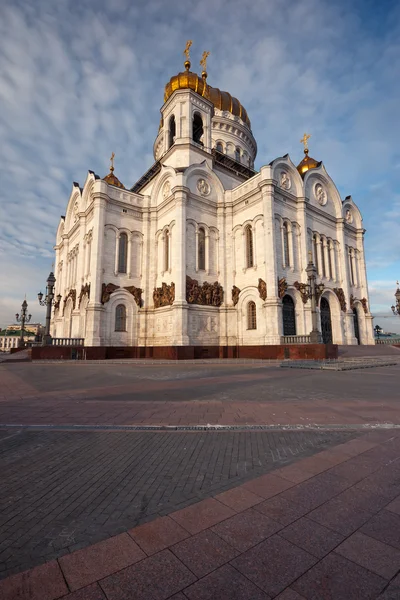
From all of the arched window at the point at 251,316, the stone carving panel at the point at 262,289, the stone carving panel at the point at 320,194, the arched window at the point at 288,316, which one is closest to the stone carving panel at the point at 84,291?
the arched window at the point at 251,316

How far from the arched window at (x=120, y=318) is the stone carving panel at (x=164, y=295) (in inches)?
109

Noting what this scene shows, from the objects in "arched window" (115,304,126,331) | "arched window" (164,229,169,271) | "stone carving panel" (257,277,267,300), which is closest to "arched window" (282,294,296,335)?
"stone carving panel" (257,277,267,300)

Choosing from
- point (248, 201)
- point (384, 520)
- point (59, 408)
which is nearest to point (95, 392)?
point (59, 408)

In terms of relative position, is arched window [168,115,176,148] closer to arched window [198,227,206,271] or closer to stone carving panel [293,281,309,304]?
arched window [198,227,206,271]

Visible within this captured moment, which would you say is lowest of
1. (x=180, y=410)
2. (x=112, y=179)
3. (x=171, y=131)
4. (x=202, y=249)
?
(x=180, y=410)

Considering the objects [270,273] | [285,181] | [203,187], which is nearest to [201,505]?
[270,273]

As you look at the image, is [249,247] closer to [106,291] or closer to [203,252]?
[203,252]

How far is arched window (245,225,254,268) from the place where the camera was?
1019 inches

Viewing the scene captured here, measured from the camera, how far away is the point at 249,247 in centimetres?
2623

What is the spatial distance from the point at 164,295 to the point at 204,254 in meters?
5.11

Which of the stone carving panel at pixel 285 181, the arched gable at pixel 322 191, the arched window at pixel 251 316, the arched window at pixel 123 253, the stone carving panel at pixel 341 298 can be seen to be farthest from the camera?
the arched gable at pixel 322 191

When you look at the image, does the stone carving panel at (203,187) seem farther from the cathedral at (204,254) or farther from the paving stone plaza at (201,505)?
the paving stone plaza at (201,505)

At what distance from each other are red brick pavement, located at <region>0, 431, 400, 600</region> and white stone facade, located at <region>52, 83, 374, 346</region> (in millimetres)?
19752

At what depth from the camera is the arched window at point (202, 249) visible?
26344mm
